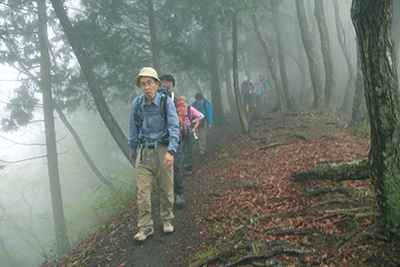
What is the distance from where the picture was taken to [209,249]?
3.34 metres

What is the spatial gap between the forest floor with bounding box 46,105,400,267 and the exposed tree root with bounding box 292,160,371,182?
13cm

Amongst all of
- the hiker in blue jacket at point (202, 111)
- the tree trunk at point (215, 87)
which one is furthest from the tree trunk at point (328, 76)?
the tree trunk at point (215, 87)

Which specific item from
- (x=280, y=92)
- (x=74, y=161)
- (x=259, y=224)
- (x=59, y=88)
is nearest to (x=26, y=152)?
(x=74, y=161)

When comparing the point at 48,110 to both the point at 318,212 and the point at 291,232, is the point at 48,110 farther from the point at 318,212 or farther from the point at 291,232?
the point at 318,212

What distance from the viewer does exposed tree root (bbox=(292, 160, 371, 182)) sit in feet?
10.2

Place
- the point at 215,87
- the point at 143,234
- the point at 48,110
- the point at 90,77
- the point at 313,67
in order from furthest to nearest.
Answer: the point at 215,87 → the point at 48,110 → the point at 313,67 → the point at 90,77 → the point at 143,234

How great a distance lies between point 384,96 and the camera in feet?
7.54

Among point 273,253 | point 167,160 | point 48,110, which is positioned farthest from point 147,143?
point 48,110

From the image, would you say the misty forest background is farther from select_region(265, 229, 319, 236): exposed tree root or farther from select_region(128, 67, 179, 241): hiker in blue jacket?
select_region(265, 229, 319, 236): exposed tree root

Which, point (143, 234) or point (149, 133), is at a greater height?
point (149, 133)

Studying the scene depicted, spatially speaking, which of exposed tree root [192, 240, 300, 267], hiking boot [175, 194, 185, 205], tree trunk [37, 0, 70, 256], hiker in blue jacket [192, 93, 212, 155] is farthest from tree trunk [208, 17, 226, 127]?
exposed tree root [192, 240, 300, 267]

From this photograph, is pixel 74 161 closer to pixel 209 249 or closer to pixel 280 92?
pixel 280 92

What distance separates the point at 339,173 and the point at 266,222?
4.26ft

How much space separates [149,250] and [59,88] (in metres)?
14.9
